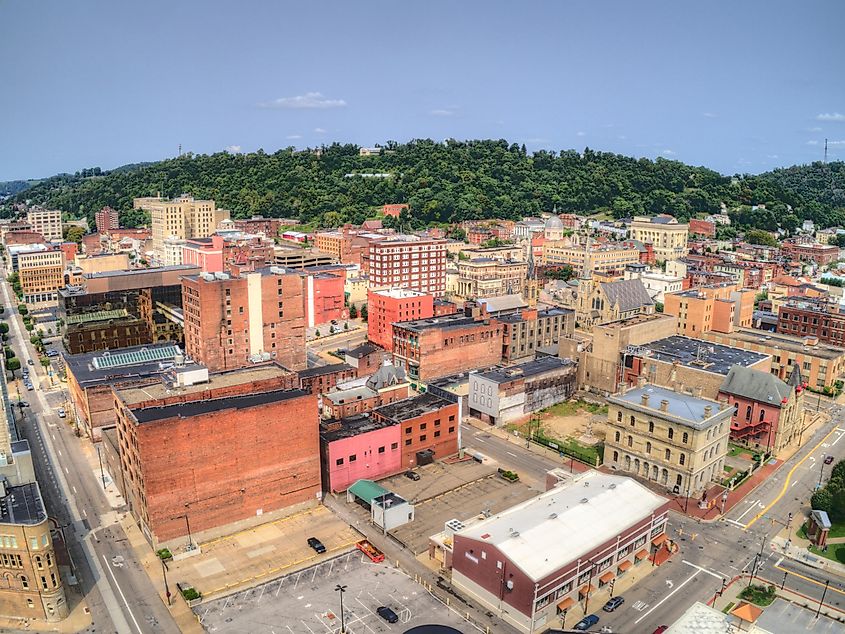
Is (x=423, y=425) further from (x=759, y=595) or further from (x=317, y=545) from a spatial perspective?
(x=759, y=595)

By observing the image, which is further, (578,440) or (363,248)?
(363,248)

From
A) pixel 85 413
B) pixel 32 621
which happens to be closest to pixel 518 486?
pixel 32 621

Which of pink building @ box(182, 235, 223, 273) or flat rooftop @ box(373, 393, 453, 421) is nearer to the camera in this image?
flat rooftop @ box(373, 393, 453, 421)

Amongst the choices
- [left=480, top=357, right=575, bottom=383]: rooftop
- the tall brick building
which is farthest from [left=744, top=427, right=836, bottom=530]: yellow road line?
the tall brick building

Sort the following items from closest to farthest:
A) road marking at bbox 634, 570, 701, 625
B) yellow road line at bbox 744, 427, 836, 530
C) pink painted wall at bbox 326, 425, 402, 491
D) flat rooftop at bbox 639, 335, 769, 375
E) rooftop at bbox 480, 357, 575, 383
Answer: road marking at bbox 634, 570, 701, 625 < yellow road line at bbox 744, 427, 836, 530 < pink painted wall at bbox 326, 425, 402, 491 < flat rooftop at bbox 639, 335, 769, 375 < rooftop at bbox 480, 357, 575, 383

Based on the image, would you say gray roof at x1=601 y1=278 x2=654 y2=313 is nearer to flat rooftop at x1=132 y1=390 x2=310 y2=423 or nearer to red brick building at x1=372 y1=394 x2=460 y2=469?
red brick building at x1=372 y1=394 x2=460 y2=469

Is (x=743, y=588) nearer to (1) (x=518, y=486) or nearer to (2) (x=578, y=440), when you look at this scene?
(1) (x=518, y=486)

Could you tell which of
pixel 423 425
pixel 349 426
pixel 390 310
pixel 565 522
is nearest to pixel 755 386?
pixel 565 522
